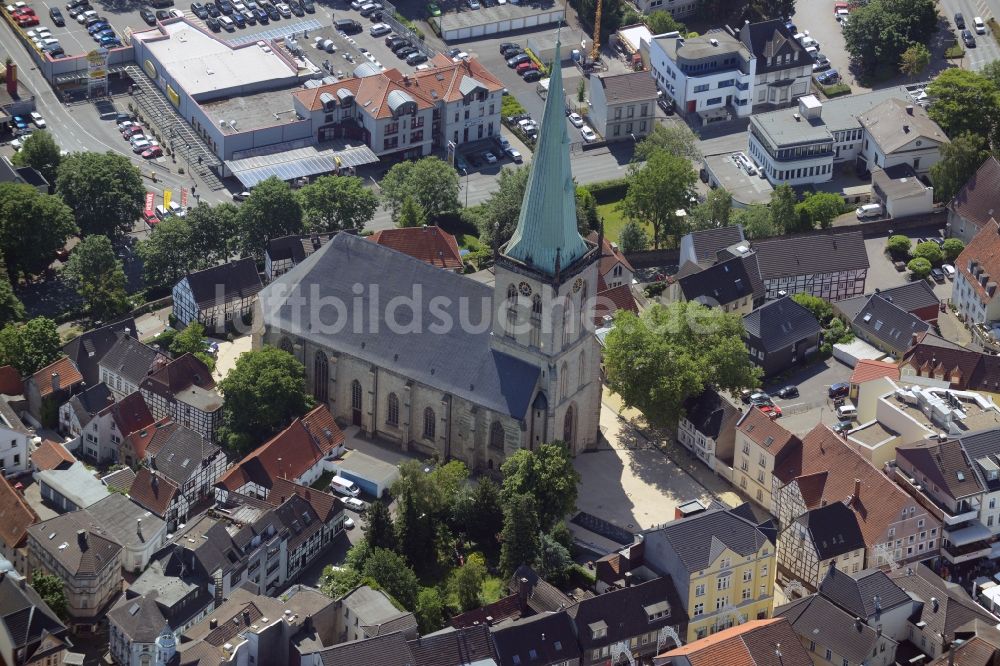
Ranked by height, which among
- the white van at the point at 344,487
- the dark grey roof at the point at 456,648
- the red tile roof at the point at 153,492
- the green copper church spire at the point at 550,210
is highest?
the green copper church spire at the point at 550,210

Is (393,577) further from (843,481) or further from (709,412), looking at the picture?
(843,481)

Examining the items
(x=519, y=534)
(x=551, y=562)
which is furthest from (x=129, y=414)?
(x=551, y=562)

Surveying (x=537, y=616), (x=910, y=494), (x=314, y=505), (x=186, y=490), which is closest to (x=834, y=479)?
(x=910, y=494)

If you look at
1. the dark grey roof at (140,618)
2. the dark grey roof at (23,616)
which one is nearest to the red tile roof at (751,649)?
the dark grey roof at (140,618)

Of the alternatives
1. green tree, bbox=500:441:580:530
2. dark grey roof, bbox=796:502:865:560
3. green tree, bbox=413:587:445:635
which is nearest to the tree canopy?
green tree, bbox=500:441:580:530

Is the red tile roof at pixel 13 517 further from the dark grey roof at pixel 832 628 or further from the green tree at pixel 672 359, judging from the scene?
the dark grey roof at pixel 832 628

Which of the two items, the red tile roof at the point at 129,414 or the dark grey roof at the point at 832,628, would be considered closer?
the dark grey roof at the point at 832,628
